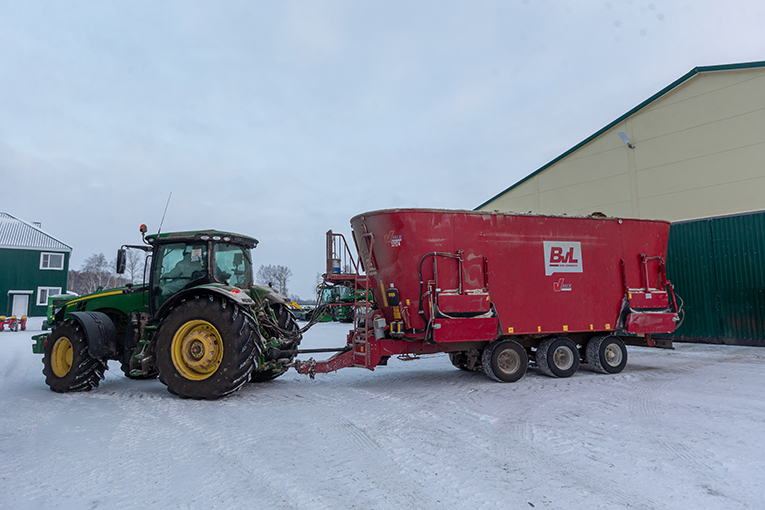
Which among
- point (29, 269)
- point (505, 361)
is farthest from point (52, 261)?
point (505, 361)

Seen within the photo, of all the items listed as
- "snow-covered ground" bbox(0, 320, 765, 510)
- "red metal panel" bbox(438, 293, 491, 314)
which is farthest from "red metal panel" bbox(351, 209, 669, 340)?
"snow-covered ground" bbox(0, 320, 765, 510)

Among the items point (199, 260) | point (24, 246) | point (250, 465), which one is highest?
point (24, 246)

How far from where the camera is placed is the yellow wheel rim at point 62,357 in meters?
6.96

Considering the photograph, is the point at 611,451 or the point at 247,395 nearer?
the point at 611,451

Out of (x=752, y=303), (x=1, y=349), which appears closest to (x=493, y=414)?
(x=752, y=303)

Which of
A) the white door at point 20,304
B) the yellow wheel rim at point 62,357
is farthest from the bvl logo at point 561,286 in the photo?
the white door at point 20,304

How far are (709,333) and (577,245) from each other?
25.0 ft

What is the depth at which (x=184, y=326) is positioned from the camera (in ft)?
21.0

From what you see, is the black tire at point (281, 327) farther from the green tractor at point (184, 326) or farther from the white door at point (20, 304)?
the white door at point (20, 304)

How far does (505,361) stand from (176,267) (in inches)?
221

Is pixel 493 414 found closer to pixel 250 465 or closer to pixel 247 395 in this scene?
pixel 250 465

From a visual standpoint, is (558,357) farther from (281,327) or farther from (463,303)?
(281,327)

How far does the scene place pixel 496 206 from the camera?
75.4ft

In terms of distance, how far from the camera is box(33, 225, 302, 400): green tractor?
6.23 meters
